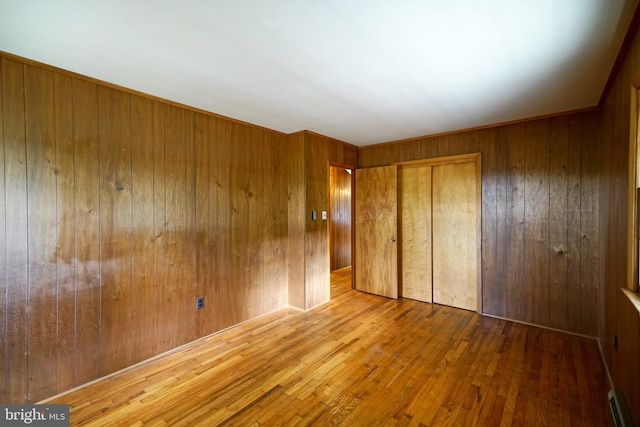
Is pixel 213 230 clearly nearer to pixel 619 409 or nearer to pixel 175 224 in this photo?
pixel 175 224

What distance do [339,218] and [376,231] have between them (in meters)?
1.95

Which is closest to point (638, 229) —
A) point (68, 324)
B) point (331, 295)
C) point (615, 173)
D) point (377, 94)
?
point (615, 173)

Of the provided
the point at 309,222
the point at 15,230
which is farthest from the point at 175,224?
the point at 309,222

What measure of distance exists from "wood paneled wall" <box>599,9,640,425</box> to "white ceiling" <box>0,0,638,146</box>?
0.77 feet

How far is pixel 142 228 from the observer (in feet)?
7.84

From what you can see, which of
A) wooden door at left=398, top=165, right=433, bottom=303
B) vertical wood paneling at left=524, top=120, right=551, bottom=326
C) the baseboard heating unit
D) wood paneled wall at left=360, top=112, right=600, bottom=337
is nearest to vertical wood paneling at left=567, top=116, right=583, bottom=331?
wood paneled wall at left=360, top=112, right=600, bottom=337

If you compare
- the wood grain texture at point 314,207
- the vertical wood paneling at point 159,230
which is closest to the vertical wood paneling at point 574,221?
the wood grain texture at point 314,207

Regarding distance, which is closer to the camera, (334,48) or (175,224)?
(334,48)

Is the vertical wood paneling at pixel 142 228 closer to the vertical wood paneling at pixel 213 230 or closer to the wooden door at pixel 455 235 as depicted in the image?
the vertical wood paneling at pixel 213 230

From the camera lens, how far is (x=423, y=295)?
3979 millimetres

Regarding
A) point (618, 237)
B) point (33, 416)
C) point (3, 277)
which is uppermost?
point (618, 237)

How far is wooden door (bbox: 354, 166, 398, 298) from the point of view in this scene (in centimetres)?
409

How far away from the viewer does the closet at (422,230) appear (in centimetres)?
361

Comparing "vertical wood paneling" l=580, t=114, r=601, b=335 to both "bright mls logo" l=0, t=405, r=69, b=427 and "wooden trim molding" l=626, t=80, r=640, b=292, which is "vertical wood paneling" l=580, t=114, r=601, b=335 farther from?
"bright mls logo" l=0, t=405, r=69, b=427
